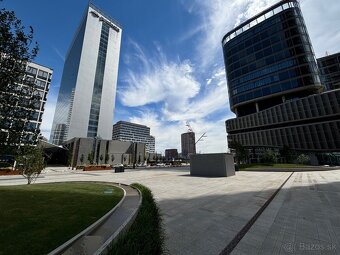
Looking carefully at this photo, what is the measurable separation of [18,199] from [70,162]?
63.5 meters

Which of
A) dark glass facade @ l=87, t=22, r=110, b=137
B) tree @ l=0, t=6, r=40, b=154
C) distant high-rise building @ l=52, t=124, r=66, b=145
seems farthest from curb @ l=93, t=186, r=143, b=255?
distant high-rise building @ l=52, t=124, r=66, b=145

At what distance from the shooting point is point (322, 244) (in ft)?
17.6

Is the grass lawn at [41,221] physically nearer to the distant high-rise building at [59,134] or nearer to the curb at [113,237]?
the curb at [113,237]

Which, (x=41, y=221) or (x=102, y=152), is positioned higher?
(x=102, y=152)

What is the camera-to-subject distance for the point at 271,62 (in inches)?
3194

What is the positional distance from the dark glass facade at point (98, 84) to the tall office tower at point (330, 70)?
121 meters

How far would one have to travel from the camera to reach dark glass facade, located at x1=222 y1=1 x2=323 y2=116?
240 ft

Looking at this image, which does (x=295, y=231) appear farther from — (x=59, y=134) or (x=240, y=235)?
(x=59, y=134)

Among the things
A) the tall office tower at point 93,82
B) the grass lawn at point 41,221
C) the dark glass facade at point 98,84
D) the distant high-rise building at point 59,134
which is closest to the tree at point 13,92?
the grass lawn at point 41,221

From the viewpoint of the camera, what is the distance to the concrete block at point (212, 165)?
25.7m

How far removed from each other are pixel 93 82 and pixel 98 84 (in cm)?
297

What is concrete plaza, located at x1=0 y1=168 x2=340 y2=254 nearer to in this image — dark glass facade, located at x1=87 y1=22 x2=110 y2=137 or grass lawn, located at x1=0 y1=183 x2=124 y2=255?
grass lawn, located at x1=0 y1=183 x2=124 y2=255

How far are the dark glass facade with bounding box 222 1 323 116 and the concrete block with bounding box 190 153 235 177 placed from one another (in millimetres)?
66887

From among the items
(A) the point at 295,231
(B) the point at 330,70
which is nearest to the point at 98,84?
(A) the point at 295,231
